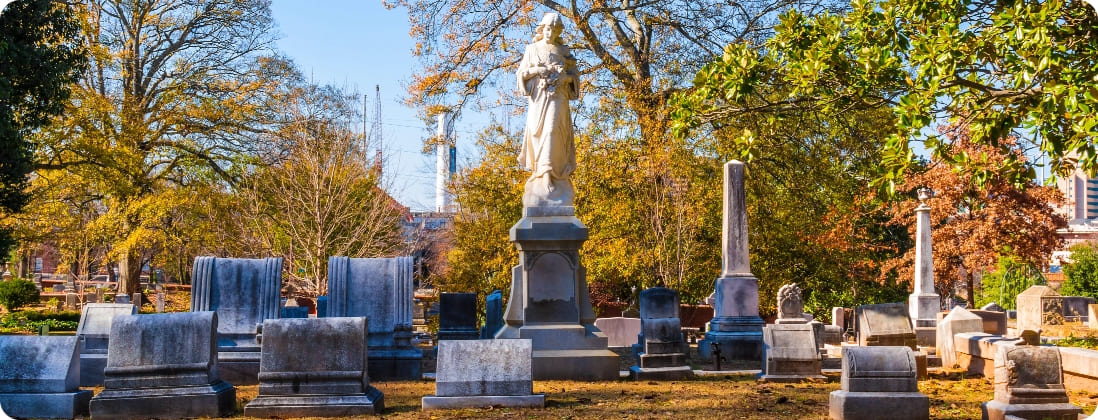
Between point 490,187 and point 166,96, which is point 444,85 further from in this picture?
point 166,96

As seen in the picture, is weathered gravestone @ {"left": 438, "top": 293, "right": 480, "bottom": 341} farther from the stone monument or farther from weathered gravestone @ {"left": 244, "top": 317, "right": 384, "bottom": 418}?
weathered gravestone @ {"left": 244, "top": 317, "right": 384, "bottom": 418}

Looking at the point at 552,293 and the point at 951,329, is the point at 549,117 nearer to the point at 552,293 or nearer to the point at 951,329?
the point at 552,293

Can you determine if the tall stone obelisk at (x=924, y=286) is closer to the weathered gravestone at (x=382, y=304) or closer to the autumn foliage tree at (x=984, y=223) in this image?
the autumn foliage tree at (x=984, y=223)

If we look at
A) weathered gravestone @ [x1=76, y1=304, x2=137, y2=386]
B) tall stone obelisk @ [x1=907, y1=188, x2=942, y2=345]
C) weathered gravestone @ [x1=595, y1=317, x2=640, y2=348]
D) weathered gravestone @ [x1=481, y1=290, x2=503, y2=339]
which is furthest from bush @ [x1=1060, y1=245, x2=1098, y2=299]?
weathered gravestone @ [x1=76, y1=304, x2=137, y2=386]

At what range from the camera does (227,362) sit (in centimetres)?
1072

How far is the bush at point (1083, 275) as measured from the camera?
3619 centimetres

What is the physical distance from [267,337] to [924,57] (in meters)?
6.28

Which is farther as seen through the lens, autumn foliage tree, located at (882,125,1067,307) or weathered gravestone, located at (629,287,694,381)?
autumn foliage tree, located at (882,125,1067,307)

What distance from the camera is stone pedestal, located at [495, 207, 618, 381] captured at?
11.1m

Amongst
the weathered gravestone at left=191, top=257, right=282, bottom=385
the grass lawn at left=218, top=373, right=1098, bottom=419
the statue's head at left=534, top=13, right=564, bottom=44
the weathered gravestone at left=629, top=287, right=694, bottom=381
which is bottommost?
the grass lawn at left=218, top=373, right=1098, bottom=419

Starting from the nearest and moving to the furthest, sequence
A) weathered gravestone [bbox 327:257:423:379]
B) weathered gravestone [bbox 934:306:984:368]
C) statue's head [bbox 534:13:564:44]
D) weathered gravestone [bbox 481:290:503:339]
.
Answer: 1. weathered gravestone [bbox 327:257:423:379]
2. statue's head [bbox 534:13:564:44]
3. weathered gravestone [bbox 934:306:984:368]
4. weathered gravestone [bbox 481:290:503:339]

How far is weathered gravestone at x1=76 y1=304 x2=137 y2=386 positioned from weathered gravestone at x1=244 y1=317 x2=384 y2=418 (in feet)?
9.14

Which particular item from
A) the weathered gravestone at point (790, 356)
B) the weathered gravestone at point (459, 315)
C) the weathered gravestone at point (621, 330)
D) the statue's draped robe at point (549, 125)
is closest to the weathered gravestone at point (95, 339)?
the weathered gravestone at point (459, 315)

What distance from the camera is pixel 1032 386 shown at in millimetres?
7750
